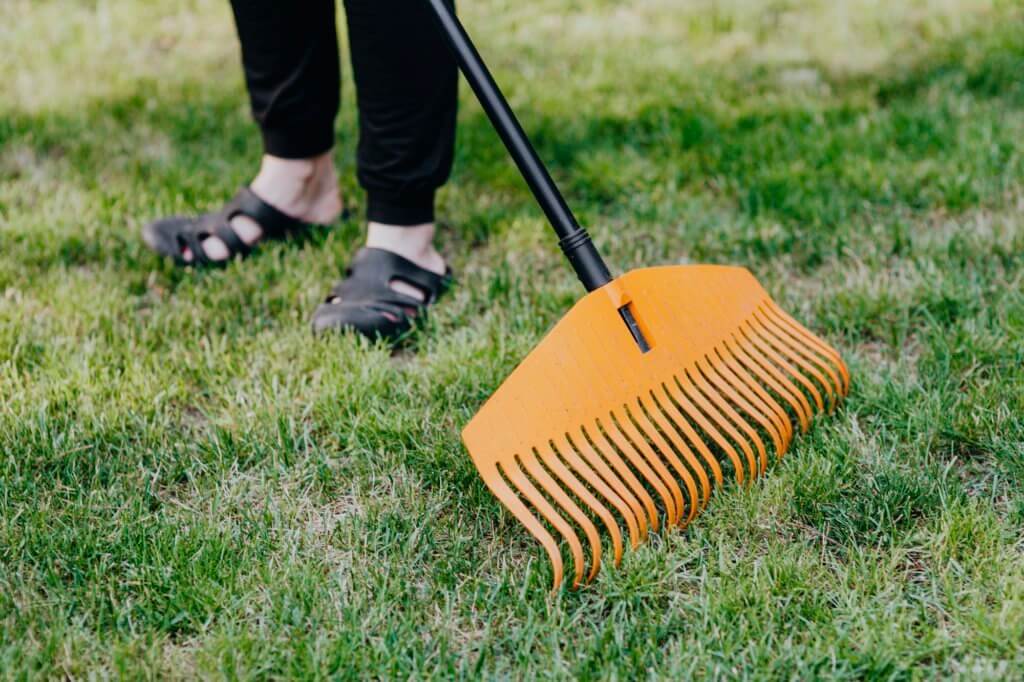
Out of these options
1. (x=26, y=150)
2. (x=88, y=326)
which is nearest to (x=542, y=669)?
(x=88, y=326)

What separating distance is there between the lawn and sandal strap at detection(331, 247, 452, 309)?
0.25 ft

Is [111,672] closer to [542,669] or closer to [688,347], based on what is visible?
[542,669]

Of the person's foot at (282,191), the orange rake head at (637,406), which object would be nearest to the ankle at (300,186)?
the person's foot at (282,191)

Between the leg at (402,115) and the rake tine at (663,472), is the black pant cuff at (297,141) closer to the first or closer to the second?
the leg at (402,115)

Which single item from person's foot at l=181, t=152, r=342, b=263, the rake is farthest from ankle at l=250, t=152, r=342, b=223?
the rake

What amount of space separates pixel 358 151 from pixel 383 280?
291 mm

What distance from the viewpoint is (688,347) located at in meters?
1.83

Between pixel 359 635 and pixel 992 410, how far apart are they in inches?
47.9

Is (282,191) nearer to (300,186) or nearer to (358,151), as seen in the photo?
(300,186)

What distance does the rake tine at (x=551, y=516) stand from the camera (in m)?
1.54

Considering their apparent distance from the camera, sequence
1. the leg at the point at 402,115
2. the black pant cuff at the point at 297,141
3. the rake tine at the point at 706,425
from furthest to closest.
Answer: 1. the black pant cuff at the point at 297,141
2. the leg at the point at 402,115
3. the rake tine at the point at 706,425

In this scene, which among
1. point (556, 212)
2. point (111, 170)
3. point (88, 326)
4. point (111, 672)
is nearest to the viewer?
point (111, 672)

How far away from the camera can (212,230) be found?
2549 mm

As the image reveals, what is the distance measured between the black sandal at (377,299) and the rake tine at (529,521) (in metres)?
0.72
